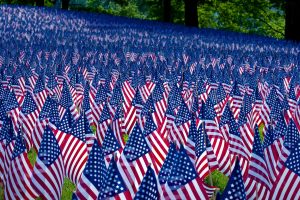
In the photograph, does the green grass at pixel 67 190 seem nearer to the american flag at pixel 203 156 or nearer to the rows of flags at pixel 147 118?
the rows of flags at pixel 147 118

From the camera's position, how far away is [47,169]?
836 centimetres

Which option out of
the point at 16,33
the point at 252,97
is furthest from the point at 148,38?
the point at 252,97

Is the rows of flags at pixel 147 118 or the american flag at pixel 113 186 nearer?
the american flag at pixel 113 186

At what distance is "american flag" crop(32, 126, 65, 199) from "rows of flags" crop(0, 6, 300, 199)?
0.05ft

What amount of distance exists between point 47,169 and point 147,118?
252 cm

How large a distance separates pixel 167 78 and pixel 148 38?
12211mm

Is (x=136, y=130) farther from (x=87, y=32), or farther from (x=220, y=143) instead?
(x=87, y=32)

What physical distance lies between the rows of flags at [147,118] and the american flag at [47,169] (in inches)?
0.5

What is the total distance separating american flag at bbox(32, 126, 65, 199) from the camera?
8312mm

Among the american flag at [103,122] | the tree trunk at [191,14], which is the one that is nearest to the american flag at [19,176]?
the american flag at [103,122]

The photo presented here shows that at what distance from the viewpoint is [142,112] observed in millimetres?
12156

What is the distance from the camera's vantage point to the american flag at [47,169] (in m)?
8.31

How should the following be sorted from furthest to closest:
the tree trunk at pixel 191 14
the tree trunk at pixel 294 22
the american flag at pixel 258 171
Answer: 1. the tree trunk at pixel 191 14
2. the tree trunk at pixel 294 22
3. the american flag at pixel 258 171

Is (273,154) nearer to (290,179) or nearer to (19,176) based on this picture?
(290,179)
